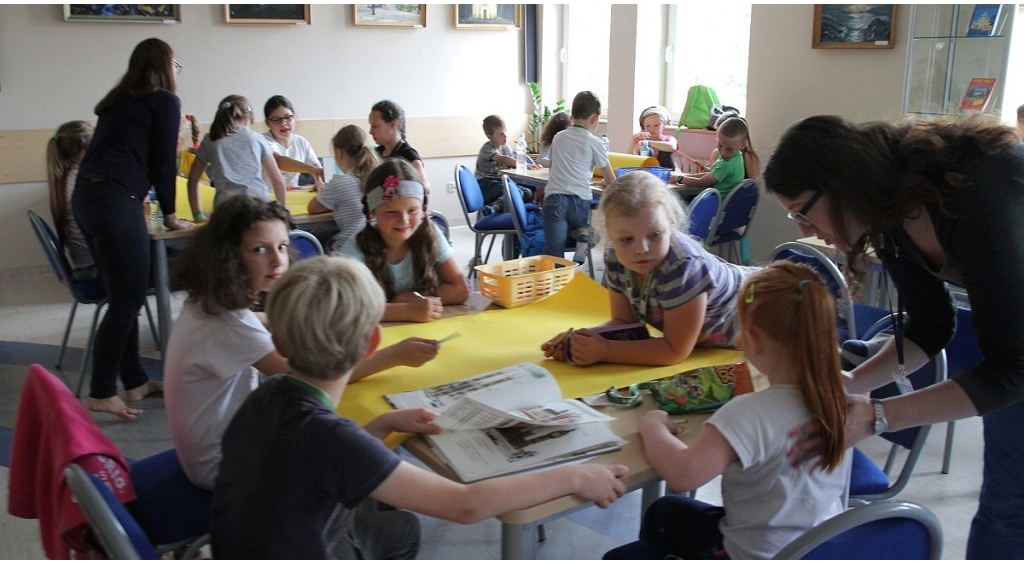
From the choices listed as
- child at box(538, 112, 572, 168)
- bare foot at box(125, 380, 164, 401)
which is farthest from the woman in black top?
child at box(538, 112, 572, 168)

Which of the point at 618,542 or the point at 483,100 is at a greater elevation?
the point at 483,100

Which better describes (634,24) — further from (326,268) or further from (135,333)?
(326,268)

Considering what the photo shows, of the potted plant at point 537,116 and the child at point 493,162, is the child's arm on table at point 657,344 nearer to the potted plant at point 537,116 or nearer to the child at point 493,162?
the child at point 493,162

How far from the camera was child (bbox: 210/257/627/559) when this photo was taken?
1.21 metres

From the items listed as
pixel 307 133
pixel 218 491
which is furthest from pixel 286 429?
pixel 307 133

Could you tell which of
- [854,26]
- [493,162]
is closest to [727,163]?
[854,26]

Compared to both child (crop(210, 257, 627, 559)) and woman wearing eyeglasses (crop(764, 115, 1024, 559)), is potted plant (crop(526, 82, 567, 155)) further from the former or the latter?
child (crop(210, 257, 627, 559))

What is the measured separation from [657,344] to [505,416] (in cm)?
56

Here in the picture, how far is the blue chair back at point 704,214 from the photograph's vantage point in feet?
14.4

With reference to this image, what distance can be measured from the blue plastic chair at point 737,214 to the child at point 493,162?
5.75 ft

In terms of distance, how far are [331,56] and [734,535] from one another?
6278 mm

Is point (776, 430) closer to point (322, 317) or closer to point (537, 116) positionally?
point (322, 317)

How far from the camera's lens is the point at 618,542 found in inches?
95.5

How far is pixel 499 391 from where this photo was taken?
1.63m
